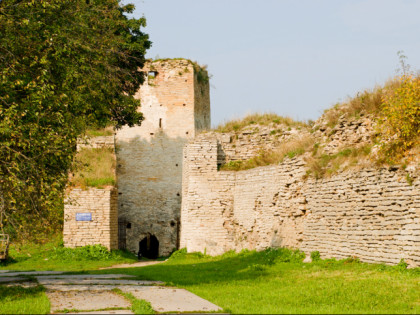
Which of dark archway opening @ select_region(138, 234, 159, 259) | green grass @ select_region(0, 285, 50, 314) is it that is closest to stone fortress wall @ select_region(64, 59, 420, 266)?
dark archway opening @ select_region(138, 234, 159, 259)

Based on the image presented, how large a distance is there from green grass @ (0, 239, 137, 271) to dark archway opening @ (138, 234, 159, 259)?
23.2ft

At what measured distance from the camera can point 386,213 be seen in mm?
12648

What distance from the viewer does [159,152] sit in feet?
104

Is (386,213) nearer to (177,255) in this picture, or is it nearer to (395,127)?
(395,127)

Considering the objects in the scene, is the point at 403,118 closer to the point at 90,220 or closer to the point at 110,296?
the point at 110,296

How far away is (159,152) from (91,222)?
9.16 metres

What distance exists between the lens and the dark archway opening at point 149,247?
30.6 metres

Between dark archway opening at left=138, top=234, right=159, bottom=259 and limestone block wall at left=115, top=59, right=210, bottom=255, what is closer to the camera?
limestone block wall at left=115, top=59, right=210, bottom=255

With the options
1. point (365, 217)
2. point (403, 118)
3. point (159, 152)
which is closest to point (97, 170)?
point (159, 152)

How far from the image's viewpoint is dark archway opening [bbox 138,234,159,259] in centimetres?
3059

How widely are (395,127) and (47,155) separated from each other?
25.3 feet

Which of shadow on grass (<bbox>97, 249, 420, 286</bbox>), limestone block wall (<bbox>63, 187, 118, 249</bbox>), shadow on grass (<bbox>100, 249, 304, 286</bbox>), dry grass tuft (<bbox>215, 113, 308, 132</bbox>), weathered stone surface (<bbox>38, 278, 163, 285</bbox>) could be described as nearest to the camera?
weathered stone surface (<bbox>38, 278, 163, 285</bbox>)

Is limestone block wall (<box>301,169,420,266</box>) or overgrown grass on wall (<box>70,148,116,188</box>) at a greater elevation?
overgrown grass on wall (<box>70,148,116,188</box>)

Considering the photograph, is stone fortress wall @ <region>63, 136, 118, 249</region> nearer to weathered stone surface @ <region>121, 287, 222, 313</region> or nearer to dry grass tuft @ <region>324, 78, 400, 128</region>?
dry grass tuft @ <region>324, 78, 400, 128</region>
